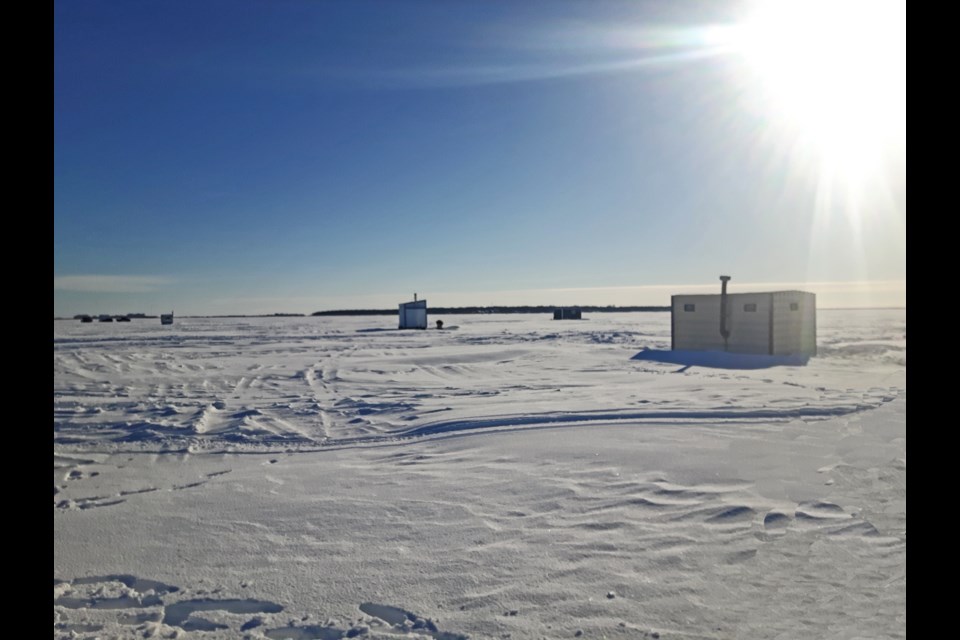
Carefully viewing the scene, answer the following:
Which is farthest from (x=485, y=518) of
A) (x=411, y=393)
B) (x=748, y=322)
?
(x=748, y=322)

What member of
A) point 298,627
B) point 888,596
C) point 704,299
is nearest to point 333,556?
point 298,627

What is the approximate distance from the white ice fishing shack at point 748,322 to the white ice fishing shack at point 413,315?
1019 inches

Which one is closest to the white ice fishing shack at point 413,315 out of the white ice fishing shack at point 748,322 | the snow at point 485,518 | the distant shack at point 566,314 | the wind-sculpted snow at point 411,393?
the wind-sculpted snow at point 411,393

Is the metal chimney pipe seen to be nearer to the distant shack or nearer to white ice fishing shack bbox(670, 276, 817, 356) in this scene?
white ice fishing shack bbox(670, 276, 817, 356)

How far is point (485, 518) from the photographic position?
498 cm

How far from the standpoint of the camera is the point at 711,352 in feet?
67.2

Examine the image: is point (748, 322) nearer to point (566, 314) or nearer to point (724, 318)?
point (724, 318)

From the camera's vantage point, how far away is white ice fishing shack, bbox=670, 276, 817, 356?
2038cm

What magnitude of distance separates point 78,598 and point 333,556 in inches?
66.4

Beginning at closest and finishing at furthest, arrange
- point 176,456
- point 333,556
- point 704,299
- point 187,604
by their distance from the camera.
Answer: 1. point 187,604
2. point 333,556
3. point 176,456
4. point 704,299

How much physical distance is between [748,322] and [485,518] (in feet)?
62.6
